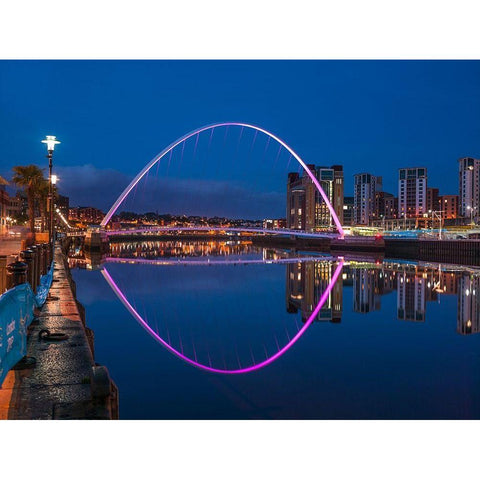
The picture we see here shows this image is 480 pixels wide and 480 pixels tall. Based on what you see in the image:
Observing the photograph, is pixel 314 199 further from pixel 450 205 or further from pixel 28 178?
pixel 28 178

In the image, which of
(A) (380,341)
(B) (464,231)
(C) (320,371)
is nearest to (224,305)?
(A) (380,341)

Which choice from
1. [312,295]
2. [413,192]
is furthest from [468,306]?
[413,192]

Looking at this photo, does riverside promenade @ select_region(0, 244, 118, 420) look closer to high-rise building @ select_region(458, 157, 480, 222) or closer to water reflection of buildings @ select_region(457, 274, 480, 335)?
water reflection of buildings @ select_region(457, 274, 480, 335)

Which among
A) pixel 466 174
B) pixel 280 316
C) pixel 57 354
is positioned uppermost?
pixel 466 174

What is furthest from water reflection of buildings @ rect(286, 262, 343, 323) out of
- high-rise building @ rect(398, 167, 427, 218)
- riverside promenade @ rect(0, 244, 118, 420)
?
high-rise building @ rect(398, 167, 427, 218)

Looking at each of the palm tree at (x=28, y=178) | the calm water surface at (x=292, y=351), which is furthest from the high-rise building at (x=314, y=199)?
the calm water surface at (x=292, y=351)

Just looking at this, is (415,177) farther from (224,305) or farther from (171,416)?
(171,416)

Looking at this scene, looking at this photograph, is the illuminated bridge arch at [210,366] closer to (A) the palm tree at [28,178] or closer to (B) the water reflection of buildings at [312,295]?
(B) the water reflection of buildings at [312,295]

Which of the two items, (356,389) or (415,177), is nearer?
(356,389)
